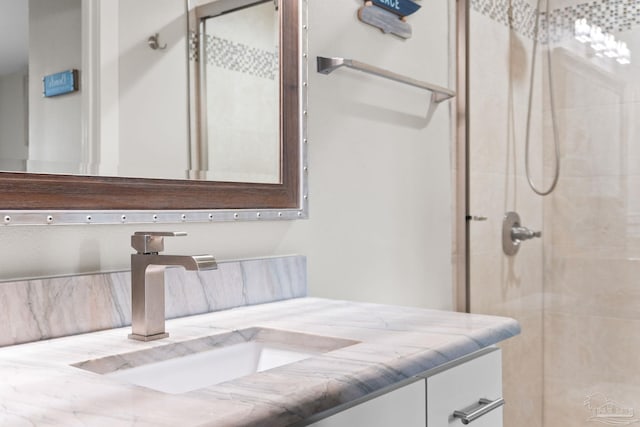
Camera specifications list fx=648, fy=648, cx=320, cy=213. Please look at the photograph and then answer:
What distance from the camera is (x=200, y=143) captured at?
4.20 ft

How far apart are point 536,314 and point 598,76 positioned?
2.66ft

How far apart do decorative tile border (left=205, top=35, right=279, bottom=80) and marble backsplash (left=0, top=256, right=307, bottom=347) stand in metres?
0.41

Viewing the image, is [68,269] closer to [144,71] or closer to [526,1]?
[144,71]

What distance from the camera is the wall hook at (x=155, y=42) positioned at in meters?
1.20

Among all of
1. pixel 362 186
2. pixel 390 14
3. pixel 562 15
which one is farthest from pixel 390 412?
pixel 562 15

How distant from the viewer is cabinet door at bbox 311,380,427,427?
2.78 ft

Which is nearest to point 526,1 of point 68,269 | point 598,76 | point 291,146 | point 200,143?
point 598,76

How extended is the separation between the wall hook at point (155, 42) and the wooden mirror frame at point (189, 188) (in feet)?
0.82

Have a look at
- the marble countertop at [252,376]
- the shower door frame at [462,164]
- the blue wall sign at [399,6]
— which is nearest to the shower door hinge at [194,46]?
the marble countertop at [252,376]

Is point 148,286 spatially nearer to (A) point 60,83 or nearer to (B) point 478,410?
(A) point 60,83

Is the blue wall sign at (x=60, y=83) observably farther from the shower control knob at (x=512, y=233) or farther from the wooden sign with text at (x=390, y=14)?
the shower control knob at (x=512, y=233)

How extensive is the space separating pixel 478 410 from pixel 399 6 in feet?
3.84

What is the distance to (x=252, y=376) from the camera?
80 cm

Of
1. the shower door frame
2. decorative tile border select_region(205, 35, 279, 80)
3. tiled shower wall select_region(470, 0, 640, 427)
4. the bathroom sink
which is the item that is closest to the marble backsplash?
the bathroom sink
